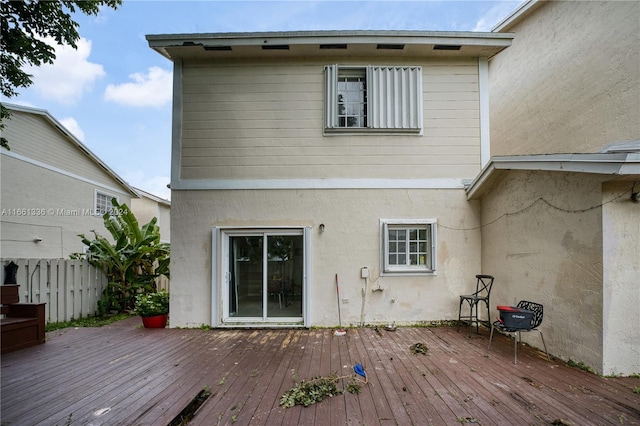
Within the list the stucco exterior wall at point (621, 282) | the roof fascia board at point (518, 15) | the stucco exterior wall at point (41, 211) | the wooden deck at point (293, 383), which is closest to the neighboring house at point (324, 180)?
the wooden deck at point (293, 383)

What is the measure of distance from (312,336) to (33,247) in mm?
10419

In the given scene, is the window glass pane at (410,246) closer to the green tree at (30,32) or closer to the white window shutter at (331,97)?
the white window shutter at (331,97)

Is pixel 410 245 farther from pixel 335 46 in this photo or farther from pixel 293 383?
pixel 335 46

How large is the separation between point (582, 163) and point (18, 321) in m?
9.07

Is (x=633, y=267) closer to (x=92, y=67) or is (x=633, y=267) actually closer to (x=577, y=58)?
(x=577, y=58)

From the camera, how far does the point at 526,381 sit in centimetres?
351

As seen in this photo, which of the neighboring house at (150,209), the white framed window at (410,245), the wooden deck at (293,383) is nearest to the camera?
the wooden deck at (293,383)

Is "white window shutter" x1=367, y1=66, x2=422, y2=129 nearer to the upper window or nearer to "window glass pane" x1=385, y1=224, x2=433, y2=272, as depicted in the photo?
the upper window

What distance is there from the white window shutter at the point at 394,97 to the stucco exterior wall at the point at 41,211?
36.8 ft

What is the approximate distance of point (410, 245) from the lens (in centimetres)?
610

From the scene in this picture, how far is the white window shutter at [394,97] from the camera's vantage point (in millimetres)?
6086

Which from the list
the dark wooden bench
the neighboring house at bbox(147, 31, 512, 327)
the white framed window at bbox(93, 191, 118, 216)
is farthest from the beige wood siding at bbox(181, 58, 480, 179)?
the white framed window at bbox(93, 191, 118, 216)

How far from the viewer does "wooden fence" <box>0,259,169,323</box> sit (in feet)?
19.2

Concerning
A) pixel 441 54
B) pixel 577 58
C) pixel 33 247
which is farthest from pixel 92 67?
pixel 577 58
